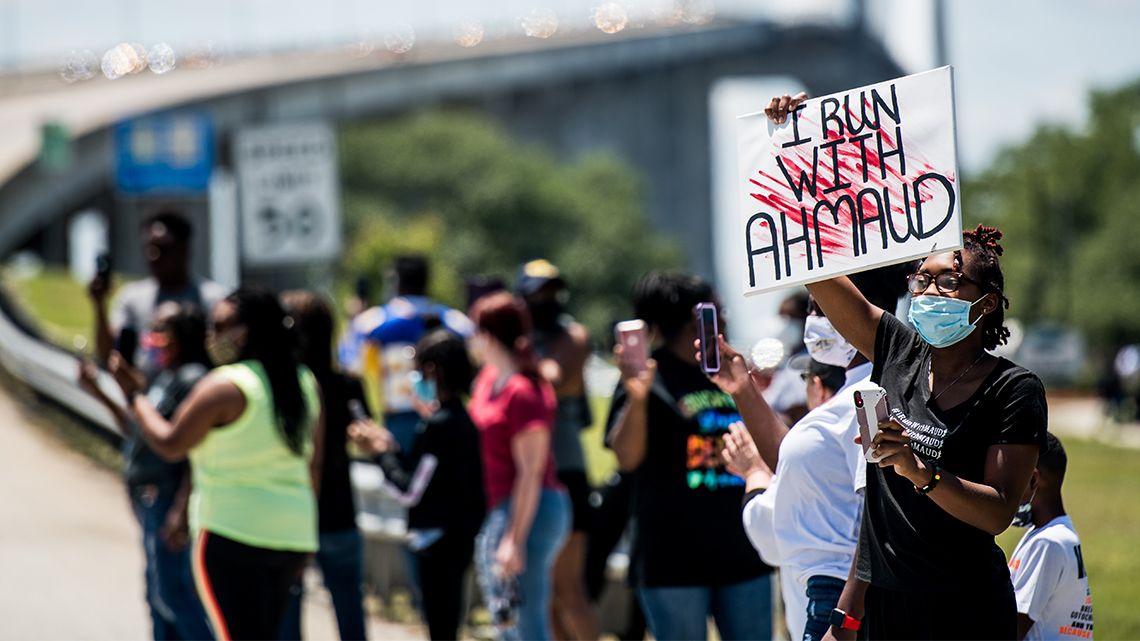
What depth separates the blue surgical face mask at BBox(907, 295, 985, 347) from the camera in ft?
13.4

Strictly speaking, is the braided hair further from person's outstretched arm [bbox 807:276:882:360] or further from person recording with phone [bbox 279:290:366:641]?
person recording with phone [bbox 279:290:366:641]

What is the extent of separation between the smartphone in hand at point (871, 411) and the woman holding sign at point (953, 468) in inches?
3.6

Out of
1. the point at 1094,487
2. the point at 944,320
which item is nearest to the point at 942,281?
the point at 944,320

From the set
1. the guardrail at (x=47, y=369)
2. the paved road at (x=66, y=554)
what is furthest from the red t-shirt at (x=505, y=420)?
the guardrail at (x=47, y=369)

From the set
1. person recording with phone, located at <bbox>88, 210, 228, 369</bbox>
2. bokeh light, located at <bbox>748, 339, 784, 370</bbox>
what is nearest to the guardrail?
person recording with phone, located at <bbox>88, 210, 228, 369</bbox>

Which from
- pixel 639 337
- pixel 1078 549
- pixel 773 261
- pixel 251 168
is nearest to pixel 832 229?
pixel 773 261

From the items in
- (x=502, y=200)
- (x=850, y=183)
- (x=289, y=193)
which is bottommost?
(x=850, y=183)

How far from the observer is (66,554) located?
41.3 ft

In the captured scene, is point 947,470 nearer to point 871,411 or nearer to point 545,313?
point 871,411

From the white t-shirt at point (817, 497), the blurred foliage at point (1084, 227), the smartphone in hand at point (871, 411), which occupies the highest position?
the blurred foliage at point (1084, 227)

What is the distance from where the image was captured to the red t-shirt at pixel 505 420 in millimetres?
7336

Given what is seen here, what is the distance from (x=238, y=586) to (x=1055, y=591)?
124 inches

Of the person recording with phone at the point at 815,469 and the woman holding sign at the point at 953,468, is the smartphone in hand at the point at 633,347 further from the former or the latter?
the woman holding sign at the point at 953,468

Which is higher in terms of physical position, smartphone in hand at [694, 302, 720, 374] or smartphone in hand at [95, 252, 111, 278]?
smartphone in hand at [95, 252, 111, 278]
